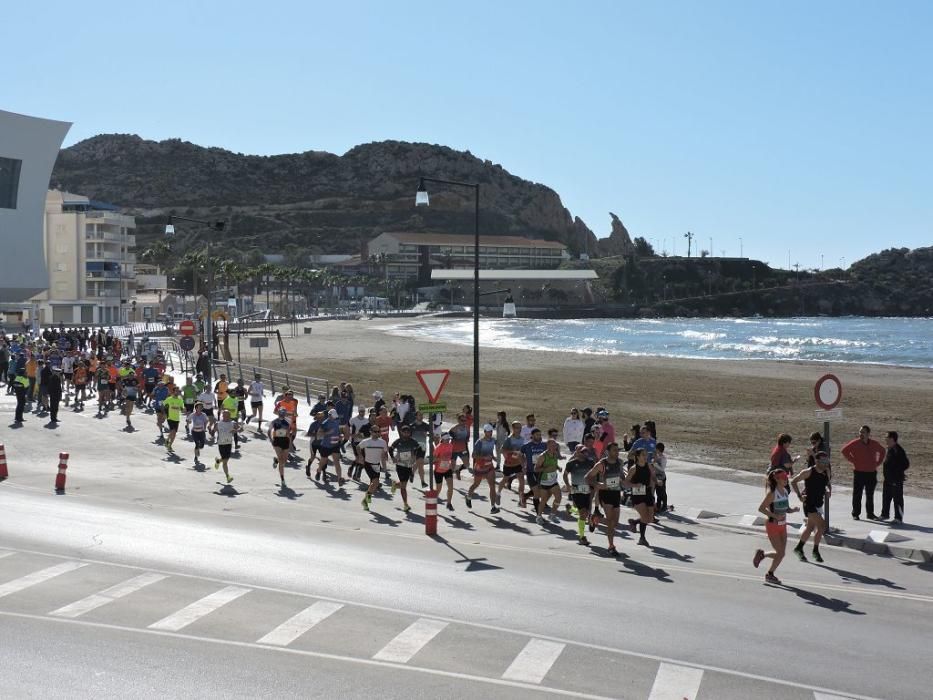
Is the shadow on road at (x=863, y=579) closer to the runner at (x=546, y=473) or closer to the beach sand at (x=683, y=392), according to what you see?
the runner at (x=546, y=473)

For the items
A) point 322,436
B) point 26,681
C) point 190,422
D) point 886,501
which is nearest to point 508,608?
point 26,681

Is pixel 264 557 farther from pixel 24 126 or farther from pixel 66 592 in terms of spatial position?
pixel 24 126

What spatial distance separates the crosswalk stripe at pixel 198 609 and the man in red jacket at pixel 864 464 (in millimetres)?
10148

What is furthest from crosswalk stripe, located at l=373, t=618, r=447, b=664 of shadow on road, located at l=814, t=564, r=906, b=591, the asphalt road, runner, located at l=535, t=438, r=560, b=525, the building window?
the building window

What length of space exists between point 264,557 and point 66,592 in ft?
8.82

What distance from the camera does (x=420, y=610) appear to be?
38.2 ft

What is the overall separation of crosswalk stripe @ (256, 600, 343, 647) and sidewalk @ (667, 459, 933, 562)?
8.08 m

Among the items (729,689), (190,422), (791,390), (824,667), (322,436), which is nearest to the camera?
(729,689)

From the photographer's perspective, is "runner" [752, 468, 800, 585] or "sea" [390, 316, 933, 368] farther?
"sea" [390, 316, 933, 368]

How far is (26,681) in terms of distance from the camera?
30.4 ft

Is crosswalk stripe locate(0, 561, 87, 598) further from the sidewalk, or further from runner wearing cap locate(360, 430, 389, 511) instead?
the sidewalk

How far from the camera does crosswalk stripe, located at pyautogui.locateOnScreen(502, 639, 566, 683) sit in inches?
375

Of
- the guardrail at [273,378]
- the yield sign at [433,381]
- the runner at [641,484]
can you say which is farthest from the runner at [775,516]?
the guardrail at [273,378]

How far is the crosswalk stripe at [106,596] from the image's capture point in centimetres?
1152
